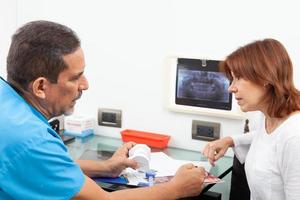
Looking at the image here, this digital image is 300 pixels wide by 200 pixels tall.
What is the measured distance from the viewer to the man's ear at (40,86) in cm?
118

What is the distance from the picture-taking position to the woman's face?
4.88 feet

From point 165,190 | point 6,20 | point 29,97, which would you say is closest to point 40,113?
point 29,97

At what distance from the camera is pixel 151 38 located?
2.19 m

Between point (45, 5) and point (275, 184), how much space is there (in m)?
1.68

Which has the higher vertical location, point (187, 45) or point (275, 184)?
point (187, 45)

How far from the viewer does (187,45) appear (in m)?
2.12

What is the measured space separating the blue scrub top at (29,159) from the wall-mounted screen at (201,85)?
1.09 meters

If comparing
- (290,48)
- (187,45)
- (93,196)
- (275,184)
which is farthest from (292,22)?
(93,196)

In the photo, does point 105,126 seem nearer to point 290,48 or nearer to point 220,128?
point 220,128

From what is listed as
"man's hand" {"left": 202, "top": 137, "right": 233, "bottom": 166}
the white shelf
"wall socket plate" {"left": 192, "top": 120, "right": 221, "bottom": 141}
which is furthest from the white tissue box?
"man's hand" {"left": 202, "top": 137, "right": 233, "bottom": 166}

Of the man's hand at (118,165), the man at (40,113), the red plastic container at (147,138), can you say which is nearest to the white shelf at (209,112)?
the red plastic container at (147,138)

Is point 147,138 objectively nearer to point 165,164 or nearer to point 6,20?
point 165,164

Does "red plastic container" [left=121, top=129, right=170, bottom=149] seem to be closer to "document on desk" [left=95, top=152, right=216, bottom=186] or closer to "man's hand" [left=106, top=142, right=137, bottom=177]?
"document on desk" [left=95, top=152, right=216, bottom=186]

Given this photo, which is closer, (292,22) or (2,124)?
(2,124)
